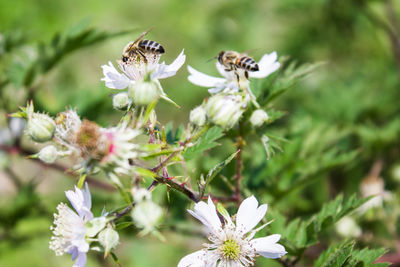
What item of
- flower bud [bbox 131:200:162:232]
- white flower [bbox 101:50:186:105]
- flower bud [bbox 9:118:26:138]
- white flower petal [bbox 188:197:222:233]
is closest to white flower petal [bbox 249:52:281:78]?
white flower [bbox 101:50:186:105]

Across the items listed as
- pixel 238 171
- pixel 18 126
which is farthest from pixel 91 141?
pixel 18 126

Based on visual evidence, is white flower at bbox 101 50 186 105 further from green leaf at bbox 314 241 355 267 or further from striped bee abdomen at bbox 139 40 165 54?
green leaf at bbox 314 241 355 267

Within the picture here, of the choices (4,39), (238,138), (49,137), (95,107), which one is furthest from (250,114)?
(4,39)

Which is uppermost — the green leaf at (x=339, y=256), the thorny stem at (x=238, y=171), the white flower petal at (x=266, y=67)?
the white flower petal at (x=266, y=67)

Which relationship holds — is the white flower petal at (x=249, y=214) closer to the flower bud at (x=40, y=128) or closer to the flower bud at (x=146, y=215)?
the flower bud at (x=146, y=215)

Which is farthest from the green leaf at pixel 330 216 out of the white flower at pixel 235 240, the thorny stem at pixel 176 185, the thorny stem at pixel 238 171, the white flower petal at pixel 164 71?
the white flower petal at pixel 164 71

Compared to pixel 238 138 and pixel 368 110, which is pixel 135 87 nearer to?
pixel 238 138
